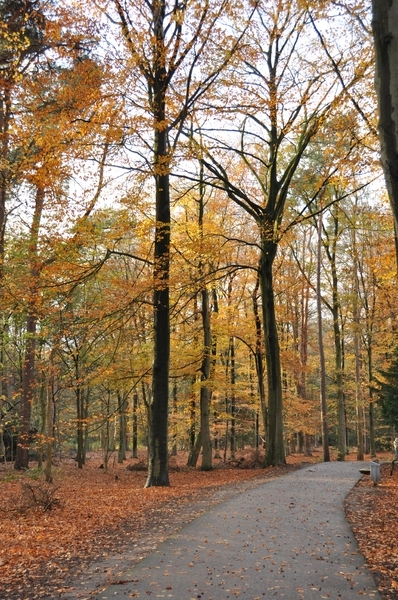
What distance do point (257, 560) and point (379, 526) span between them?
285 centimetres

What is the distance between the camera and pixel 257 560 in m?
5.23

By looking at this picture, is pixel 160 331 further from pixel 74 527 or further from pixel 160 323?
pixel 74 527

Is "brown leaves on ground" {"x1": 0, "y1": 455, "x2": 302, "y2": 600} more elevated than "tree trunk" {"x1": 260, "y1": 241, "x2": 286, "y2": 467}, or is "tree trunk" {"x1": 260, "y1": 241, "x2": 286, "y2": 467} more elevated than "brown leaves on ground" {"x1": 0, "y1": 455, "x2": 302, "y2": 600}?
"tree trunk" {"x1": 260, "y1": 241, "x2": 286, "y2": 467}

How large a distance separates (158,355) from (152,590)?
7991mm

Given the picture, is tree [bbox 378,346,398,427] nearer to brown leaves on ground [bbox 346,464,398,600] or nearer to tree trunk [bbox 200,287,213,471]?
brown leaves on ground [bbox 346,464,398,600]

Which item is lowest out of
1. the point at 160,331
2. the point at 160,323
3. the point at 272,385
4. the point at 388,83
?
the point at 272,385

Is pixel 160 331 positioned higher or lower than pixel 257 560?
higher

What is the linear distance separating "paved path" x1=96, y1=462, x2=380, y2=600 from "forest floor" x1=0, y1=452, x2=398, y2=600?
239 mm

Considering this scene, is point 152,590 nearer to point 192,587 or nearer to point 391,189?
point 192,587

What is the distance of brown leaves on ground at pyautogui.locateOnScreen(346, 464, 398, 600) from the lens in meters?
4.78

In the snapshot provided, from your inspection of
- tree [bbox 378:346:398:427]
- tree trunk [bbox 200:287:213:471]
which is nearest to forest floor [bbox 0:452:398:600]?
tree [bbox 378:346:398:427]

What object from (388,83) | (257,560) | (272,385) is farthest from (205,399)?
(388,83)

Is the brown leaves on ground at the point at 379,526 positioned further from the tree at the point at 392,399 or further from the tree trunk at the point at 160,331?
the tree trunk at the point at 160,331

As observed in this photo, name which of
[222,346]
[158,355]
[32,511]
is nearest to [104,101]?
[158,355]
